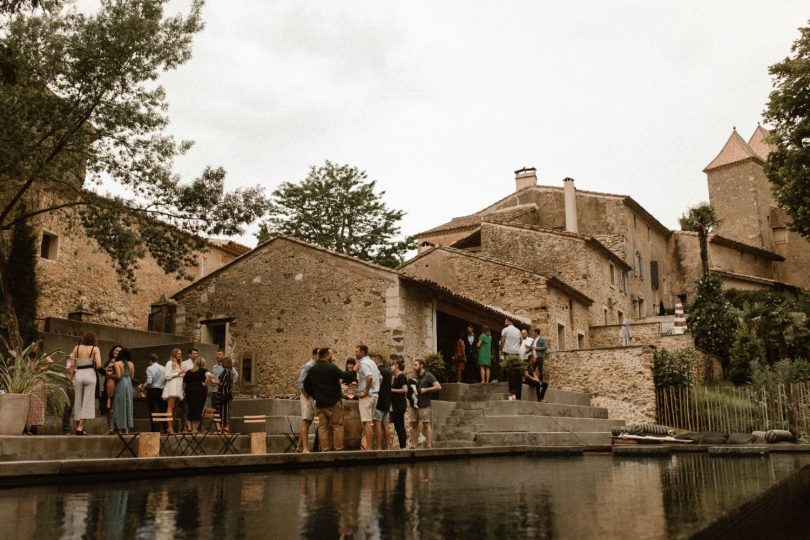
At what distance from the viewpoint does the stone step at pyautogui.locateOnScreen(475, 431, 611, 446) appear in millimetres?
14883

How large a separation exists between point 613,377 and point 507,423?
7.57m

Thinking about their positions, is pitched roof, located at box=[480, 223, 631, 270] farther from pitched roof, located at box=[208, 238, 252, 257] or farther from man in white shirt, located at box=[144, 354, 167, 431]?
man in white shirt, located at box=[144, 354, 167, 431]

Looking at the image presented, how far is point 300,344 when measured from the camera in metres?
20.0

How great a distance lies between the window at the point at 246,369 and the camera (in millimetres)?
20484

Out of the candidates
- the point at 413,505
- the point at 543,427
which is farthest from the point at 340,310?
the point at 413,505

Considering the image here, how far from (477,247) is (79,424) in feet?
83.0

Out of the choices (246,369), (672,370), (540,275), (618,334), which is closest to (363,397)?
(246,369)

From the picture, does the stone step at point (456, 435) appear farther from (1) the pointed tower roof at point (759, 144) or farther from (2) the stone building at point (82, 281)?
(1) the pointed tower roof at point (759, 144)

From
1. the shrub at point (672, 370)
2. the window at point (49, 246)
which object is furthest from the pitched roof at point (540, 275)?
the window at point (49, 246)

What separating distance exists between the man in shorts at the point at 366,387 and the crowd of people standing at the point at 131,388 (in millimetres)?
2521

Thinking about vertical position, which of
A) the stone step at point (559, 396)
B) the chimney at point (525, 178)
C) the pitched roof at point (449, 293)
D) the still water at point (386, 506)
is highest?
the chimney at point (525, 178)

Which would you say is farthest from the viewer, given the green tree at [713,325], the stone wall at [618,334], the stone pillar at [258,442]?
the green tree at [713,325]

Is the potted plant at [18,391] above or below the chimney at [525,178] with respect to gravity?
below

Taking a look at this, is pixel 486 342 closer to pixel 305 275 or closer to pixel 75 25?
pixel 305 275
